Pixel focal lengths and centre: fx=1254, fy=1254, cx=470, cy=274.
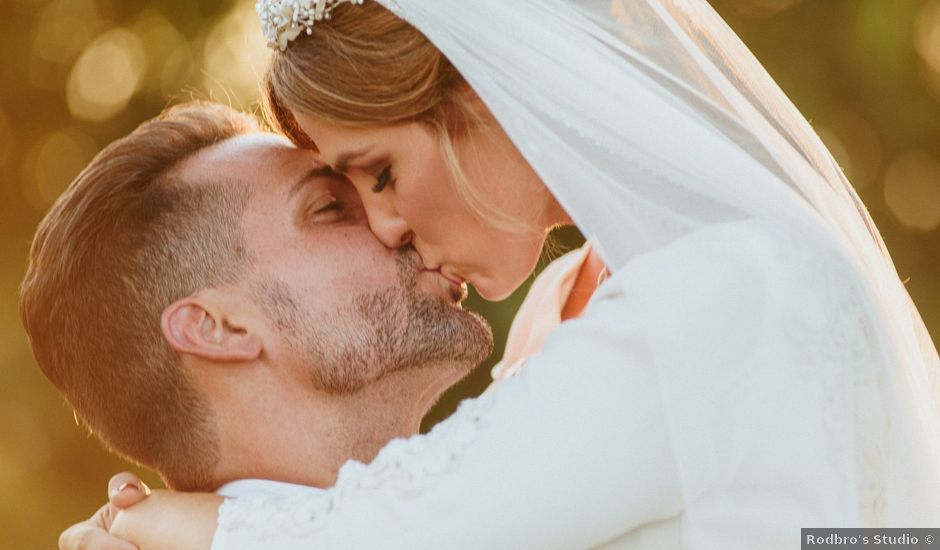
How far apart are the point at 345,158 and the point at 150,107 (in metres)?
7.36

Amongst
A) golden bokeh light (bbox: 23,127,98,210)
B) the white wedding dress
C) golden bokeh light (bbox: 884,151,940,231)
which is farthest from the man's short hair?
golden bokeh light (bbox: 884,151,940,231)

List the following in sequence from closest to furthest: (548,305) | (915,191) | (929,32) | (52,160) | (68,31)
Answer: (548,305) → (929,32) → (915,191) → (68,31) → (52,160)

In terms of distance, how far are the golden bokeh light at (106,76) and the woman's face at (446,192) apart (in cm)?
729

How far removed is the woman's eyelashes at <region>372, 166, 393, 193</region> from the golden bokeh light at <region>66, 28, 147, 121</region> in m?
7.33

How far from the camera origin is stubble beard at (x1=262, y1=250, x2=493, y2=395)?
3.35 metres

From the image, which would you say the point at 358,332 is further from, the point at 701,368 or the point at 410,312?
the point at 701,368

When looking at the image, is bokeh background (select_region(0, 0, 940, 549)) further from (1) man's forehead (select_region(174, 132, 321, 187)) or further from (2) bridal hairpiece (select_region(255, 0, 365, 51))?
(2) bridal hairpiece (select_region(255, 0, 365, 51))

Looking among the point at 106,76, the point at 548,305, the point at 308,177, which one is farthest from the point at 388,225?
the point at 106,76

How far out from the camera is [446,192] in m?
3.25

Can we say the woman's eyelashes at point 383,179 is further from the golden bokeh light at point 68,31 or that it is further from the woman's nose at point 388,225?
the golden bokeh light at point 68,31

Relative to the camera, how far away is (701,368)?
251cm

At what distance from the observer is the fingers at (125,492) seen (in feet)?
10.2

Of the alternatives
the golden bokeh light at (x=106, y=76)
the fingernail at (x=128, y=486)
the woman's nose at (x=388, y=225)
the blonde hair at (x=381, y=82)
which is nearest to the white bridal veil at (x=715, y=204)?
the blonde hair at (x=381, y=82)

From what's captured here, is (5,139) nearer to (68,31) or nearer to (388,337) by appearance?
(68,31)
